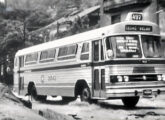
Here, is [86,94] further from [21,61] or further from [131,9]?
[131,9]

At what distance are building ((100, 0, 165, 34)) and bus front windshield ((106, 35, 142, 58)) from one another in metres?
16.7

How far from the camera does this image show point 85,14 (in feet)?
166

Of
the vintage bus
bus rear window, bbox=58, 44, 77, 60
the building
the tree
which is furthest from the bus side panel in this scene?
the tree

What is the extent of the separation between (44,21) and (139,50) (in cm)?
5119

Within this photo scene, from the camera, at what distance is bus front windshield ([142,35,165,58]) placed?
612 inches

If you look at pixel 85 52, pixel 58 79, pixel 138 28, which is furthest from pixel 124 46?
pixel 58 79

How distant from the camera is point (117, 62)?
1502 cm

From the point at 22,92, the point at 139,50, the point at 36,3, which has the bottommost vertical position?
the point at 22,92

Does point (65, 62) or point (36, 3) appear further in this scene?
point (36, 3)

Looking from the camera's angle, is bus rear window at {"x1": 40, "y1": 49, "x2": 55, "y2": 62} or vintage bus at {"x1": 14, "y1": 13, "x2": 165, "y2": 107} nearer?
vintage bus at {"x1": 14, "y1": 13, "x2": 165, "y2": 107}

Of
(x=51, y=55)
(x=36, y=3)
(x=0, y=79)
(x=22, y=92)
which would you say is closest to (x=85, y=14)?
(x=0, y=79)

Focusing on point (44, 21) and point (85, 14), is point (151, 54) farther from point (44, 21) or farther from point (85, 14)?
point (44, 21)

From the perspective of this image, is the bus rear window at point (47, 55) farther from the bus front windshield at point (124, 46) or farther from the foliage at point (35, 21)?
the foliage at point (35, 21)

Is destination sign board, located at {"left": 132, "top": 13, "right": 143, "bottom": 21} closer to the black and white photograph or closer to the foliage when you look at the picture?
the black and white photograph
